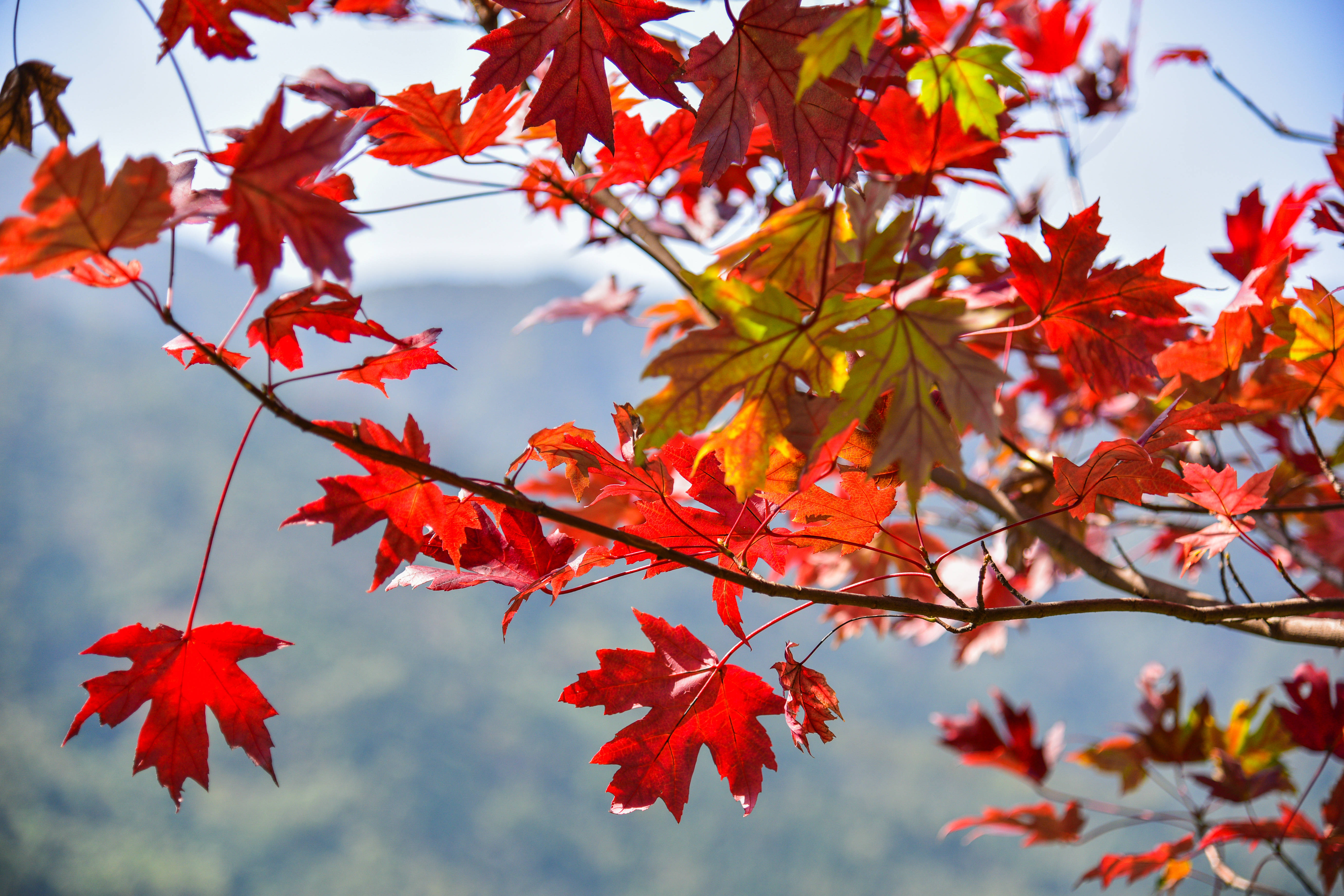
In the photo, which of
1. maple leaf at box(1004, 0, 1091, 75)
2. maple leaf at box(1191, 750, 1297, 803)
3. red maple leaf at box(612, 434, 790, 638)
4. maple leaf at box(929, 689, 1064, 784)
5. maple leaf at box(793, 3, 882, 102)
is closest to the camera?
maple leaf at box(793, 3, 882, 102)

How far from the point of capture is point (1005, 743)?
1366 mm

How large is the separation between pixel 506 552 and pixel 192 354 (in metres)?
0.29

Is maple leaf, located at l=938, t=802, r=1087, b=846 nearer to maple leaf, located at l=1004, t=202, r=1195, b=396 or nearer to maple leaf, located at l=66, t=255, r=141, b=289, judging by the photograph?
maple leaf, located at l=1004, t=202, r=1195, b=396

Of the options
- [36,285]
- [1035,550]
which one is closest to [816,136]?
[1035,550]

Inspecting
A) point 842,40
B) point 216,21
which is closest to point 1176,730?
point 842,40

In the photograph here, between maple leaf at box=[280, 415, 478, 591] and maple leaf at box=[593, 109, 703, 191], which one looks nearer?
maple leaf at box=[280, 415, 478, 591]

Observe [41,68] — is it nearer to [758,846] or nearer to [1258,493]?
[1258,493]

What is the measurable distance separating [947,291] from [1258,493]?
321 mm

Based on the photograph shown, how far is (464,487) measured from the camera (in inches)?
14.3

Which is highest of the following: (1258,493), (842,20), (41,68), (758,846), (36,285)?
(36,285)

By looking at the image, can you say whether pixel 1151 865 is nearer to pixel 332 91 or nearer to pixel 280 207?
pixel 280 207

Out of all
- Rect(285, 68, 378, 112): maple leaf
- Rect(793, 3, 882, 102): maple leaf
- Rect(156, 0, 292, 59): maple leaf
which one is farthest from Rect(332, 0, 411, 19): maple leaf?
Rect(793, 3, 882, 102): maple leaf

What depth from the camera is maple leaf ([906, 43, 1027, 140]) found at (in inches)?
16.1

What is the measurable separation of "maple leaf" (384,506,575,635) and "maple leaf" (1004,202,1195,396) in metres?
0.42
